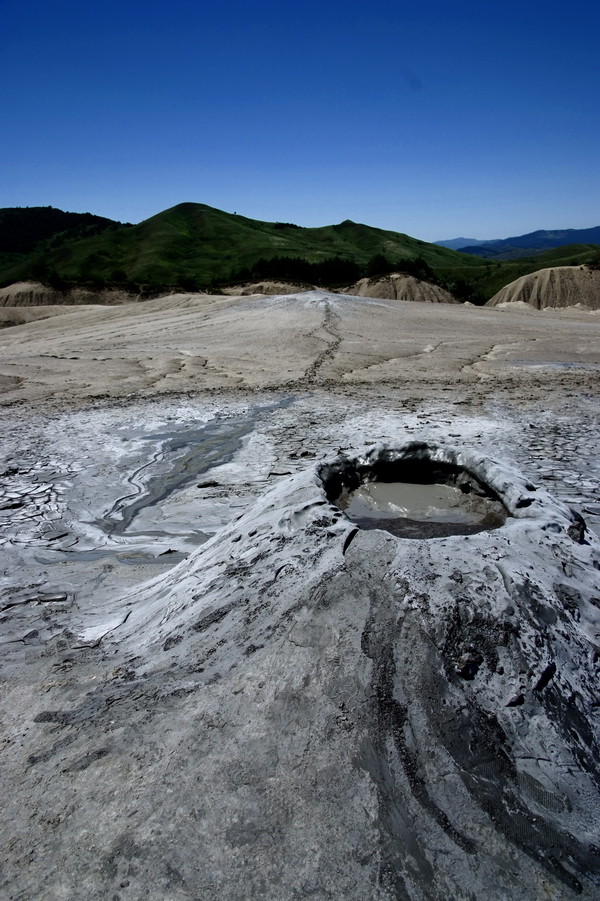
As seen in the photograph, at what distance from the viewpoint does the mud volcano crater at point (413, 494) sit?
8.34 ft

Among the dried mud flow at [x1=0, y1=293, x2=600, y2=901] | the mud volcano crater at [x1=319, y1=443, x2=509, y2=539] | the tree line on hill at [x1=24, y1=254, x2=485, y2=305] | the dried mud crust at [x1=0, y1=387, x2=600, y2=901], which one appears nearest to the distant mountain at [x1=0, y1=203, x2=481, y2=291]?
the tree line on hill at [x1=24, y1=254, x2=485, y2=305]

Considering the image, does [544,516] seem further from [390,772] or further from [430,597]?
[390,772]

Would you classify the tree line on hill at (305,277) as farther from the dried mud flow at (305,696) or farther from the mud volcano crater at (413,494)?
the dried mud flow at (305,696)

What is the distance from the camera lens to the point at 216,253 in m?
53.4

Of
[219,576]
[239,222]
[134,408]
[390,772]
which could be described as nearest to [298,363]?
[134,408]

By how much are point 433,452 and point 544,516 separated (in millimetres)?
876

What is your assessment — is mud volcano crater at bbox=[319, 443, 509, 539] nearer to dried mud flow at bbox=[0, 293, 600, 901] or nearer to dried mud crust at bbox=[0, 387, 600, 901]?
dried mud flow at bbox=[0, 293, 600, 901]

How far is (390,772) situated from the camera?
143 cm

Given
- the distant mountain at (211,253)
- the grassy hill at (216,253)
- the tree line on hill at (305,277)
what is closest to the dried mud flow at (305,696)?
the tree line on hill at (305,277)

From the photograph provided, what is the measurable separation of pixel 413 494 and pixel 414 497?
39 millimetres

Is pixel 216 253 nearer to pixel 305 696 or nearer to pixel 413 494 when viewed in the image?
pixel 413 494

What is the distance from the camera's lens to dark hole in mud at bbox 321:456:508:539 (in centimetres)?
253

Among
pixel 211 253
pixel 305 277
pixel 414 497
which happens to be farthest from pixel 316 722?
pixel 211 253

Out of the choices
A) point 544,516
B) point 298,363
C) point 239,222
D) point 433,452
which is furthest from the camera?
point 239,222
